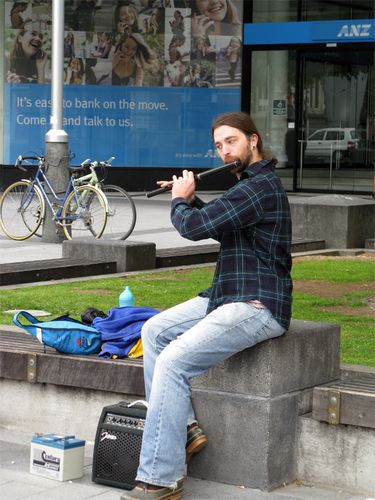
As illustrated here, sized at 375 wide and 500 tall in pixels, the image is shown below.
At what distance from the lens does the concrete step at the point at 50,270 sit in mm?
11164

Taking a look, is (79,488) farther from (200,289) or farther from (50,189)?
(50,189)

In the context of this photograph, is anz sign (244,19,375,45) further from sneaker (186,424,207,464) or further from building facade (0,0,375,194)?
sneaker (186,424,207,464)

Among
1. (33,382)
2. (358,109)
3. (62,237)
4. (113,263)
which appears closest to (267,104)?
(358,109)

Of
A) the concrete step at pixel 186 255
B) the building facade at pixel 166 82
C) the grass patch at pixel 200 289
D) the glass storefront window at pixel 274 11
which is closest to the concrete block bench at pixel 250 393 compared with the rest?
the grass patch at pixel 200 289

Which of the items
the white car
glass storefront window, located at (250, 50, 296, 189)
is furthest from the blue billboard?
the white car

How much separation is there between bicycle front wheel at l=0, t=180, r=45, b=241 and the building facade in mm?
8905

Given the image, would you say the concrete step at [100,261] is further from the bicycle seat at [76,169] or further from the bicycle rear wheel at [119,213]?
the bicycle seat at [76,169]

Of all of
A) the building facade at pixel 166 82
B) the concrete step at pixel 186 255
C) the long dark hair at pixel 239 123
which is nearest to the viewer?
the long dark hair at pixel 239 123

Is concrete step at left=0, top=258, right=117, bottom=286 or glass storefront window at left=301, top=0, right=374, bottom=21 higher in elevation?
glass storefront window at left=301, top=0, right=374, bottom=21

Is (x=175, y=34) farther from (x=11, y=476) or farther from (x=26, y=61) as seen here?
(x=11, y=476)

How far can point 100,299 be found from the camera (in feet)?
32.8

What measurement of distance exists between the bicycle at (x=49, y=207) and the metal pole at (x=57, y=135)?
0.11 meters

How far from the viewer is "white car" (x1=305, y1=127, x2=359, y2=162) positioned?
2417 centimetres

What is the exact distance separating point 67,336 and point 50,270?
544 cm
